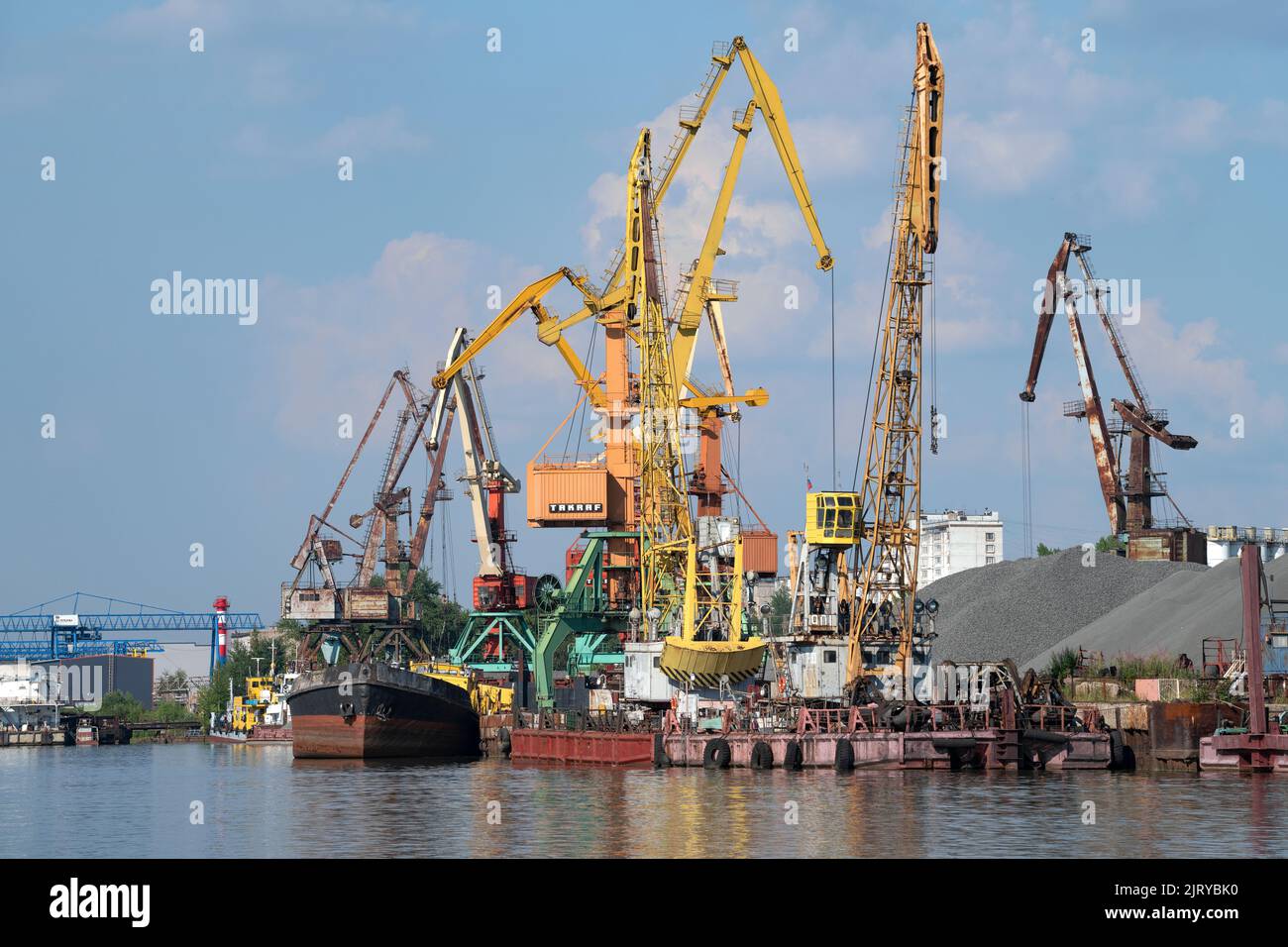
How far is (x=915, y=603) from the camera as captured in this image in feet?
285

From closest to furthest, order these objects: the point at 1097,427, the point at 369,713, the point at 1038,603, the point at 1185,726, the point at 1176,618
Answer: the point at 1185,726 → the point at 1176,618 → the point at 369,713 → the point at 1038,603 → the point at 1097,427

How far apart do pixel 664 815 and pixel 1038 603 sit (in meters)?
68.3

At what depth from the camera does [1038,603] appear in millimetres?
119000

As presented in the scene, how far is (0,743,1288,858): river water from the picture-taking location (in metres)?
46.2

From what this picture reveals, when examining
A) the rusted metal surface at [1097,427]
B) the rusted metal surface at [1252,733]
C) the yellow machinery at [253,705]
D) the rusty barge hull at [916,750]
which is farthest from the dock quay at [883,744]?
the yellow machinery at [253,705]

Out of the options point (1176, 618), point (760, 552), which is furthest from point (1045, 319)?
point (1176, 618)

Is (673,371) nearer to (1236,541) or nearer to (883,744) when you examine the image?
A: (883,744)

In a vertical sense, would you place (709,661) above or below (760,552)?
below

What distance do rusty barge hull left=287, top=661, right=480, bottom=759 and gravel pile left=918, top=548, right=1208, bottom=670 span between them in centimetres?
3533

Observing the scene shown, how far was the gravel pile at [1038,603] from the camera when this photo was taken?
113500 mm

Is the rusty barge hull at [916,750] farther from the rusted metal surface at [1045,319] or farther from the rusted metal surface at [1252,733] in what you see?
the rusted metal surface at [1045,319]

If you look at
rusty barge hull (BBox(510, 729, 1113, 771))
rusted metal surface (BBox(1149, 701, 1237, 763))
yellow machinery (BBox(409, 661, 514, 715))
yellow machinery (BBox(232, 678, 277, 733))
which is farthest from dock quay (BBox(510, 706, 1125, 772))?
yellow machinery (BBox(232, 678, 277, 733))
